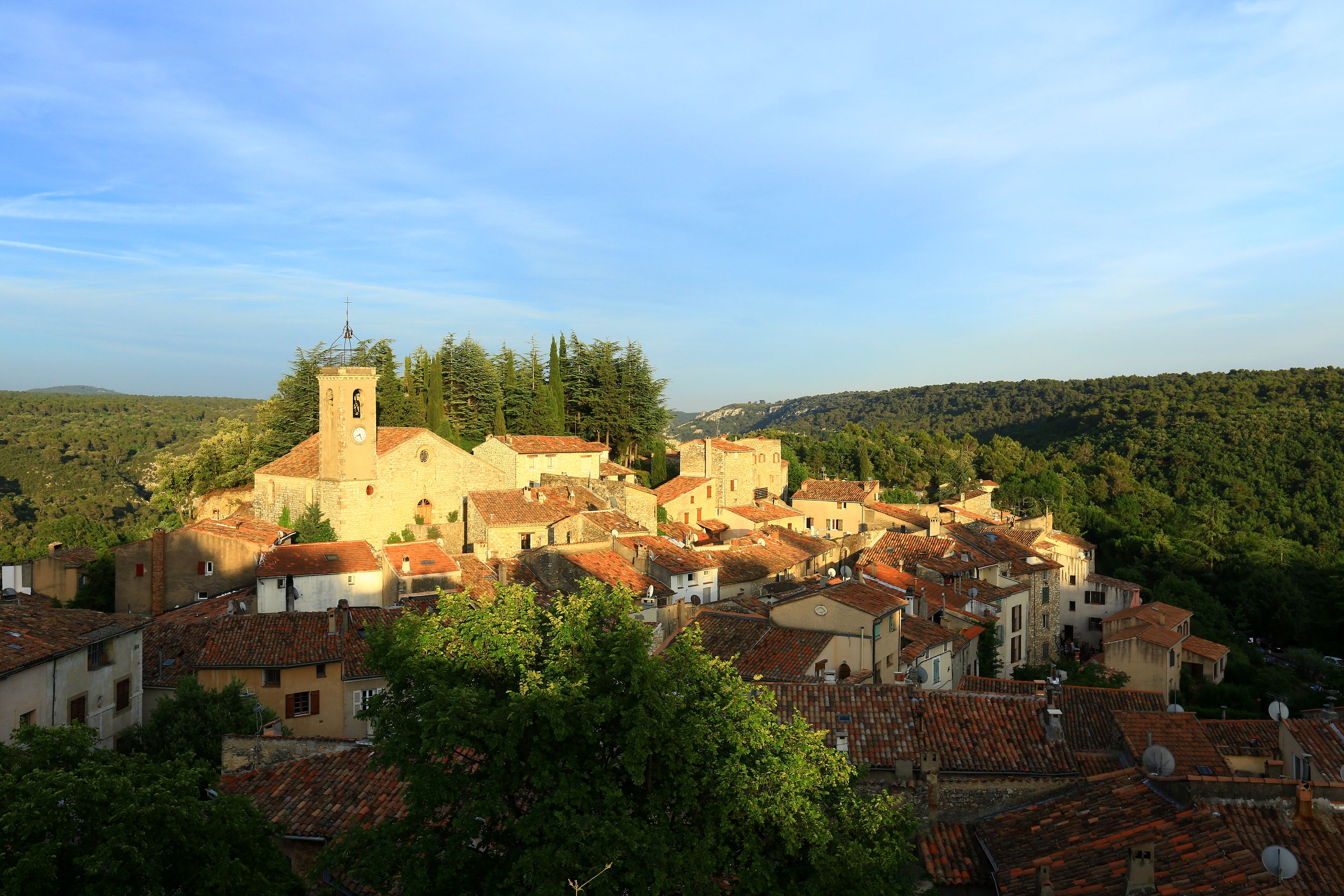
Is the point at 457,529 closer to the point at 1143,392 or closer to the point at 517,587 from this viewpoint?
the point at 517,587

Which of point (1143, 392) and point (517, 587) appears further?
point (1143, 392)

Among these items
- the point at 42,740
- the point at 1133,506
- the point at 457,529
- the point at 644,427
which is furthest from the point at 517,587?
the point at 1133,506

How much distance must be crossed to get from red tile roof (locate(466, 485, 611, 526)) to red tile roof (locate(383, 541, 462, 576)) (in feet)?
10.4

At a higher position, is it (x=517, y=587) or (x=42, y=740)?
(x=517, y=587)

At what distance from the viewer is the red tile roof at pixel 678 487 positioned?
2016 inches

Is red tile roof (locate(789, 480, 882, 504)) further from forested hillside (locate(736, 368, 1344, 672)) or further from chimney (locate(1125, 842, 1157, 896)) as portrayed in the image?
chimney (locate(1125, 842, 1157, 896))

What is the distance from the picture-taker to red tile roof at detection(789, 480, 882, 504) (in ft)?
197

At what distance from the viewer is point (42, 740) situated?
10.2m

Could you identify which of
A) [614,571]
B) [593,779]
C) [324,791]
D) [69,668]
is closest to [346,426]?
[614,571]

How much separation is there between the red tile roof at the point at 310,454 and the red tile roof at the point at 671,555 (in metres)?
13.8

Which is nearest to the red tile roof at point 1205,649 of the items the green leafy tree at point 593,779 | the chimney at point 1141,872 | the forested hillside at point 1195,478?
the forested hillside at point 1195,478

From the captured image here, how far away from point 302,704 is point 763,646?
42.1 ft

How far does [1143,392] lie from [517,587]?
128 meters

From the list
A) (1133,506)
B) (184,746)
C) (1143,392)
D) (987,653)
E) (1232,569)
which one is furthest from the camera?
(1143,392)
